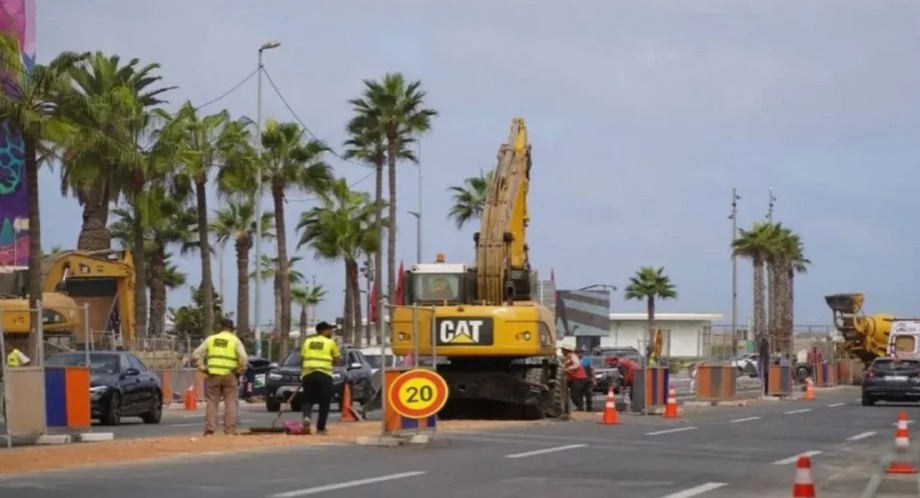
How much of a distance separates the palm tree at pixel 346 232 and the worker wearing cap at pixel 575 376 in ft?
123

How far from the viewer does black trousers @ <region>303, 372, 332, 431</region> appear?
960 inches

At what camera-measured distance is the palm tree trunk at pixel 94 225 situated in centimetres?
5762

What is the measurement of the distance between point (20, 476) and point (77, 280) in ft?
102

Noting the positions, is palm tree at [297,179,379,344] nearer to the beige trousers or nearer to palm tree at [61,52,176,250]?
palm tree at [61,52,176,250]

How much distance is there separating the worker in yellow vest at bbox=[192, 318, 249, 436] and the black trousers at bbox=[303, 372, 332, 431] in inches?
40.6

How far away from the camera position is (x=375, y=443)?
2258 centimetres

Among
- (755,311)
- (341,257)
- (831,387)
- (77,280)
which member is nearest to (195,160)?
(77,280)

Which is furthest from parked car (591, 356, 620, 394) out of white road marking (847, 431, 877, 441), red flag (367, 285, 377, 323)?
red flag (367, 285, 377, 323)

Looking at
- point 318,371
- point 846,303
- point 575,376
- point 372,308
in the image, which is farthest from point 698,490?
point 372,308

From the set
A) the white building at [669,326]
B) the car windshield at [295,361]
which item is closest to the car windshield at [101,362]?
the car windshield at [295,361]

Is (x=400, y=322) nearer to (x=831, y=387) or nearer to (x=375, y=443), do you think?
(x=375, y=443)

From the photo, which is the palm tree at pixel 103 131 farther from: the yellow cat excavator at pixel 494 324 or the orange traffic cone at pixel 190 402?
the yellow cat excavator at pixel 494 324

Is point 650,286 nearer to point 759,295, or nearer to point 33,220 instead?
point 759,295

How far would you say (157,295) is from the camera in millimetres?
75125
